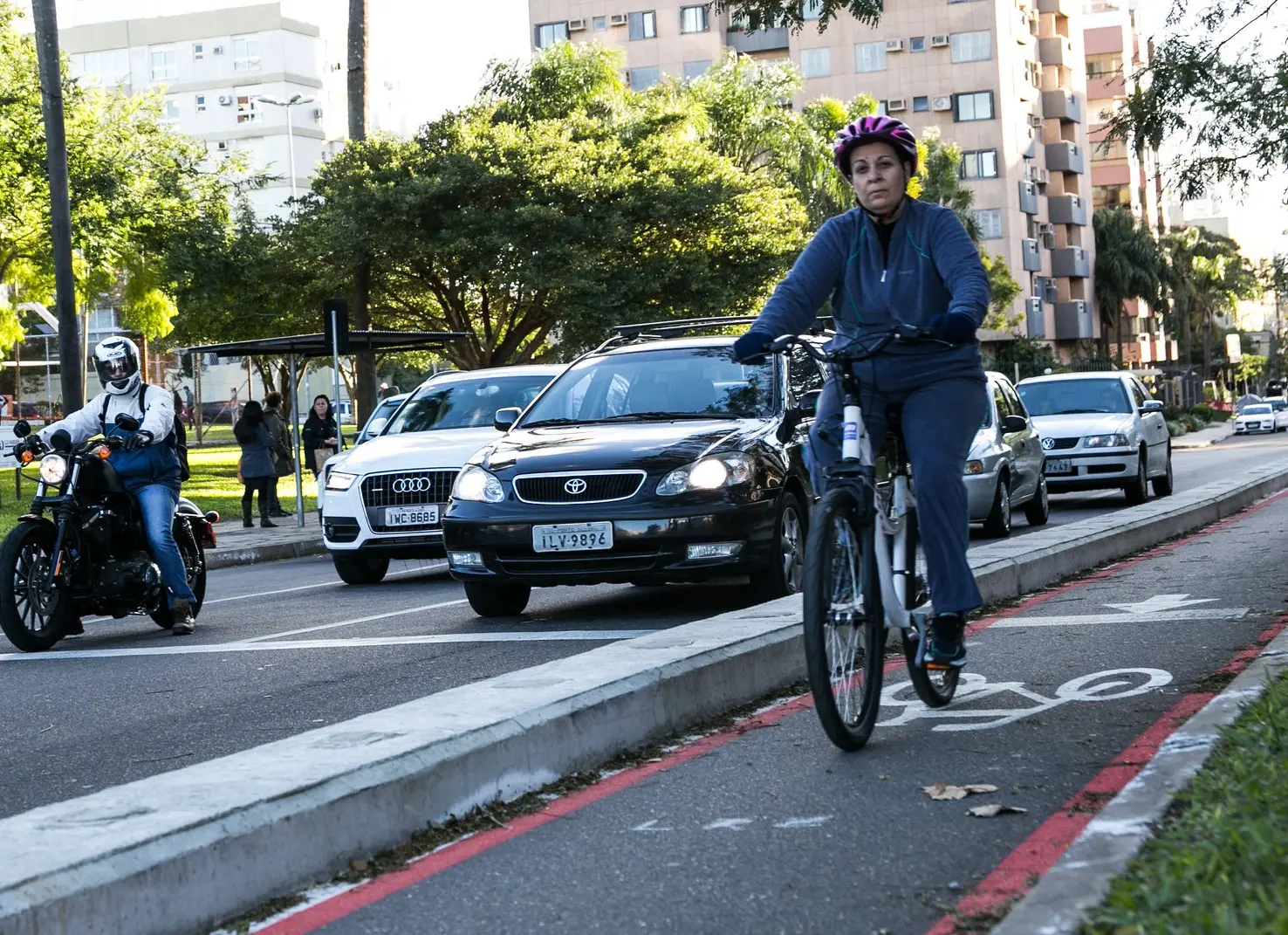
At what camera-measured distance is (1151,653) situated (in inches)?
306

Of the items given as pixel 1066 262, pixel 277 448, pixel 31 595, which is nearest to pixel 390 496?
pixel 31 595

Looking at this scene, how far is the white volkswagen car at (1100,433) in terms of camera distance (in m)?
21.6

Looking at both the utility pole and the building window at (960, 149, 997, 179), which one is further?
the building window at (960, 149, 997, 179)

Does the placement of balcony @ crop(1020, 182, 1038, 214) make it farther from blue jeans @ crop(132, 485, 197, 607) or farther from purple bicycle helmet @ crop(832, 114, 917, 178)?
purple bicycle helmet @ crop(832, 114, 917, 178)

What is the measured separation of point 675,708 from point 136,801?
2321 mm

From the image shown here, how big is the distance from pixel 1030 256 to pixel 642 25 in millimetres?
20623

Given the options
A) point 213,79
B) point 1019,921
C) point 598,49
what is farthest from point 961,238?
point 213,79

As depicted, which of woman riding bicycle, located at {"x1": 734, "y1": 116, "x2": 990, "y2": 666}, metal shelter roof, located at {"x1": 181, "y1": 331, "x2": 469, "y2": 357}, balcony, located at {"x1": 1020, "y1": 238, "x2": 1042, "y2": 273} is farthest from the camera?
balcony, located at {"x1": 1020, "y1": 238, "x2": 1042, "y2": 273}

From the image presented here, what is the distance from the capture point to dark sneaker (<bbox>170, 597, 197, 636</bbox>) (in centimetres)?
1077

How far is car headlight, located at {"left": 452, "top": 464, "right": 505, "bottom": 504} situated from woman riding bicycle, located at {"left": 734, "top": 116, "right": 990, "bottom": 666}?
438 centimetres

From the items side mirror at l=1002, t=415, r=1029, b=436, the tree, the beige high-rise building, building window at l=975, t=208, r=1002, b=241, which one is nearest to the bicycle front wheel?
side mirror at l=1002, t=415, r=1029, b=436

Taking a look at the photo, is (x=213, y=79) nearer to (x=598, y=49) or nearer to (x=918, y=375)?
(x=598, y=49)

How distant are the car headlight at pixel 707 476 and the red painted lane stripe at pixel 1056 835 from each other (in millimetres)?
3911

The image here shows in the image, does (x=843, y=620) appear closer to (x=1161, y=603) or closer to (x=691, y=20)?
(x=1161, y=603)
